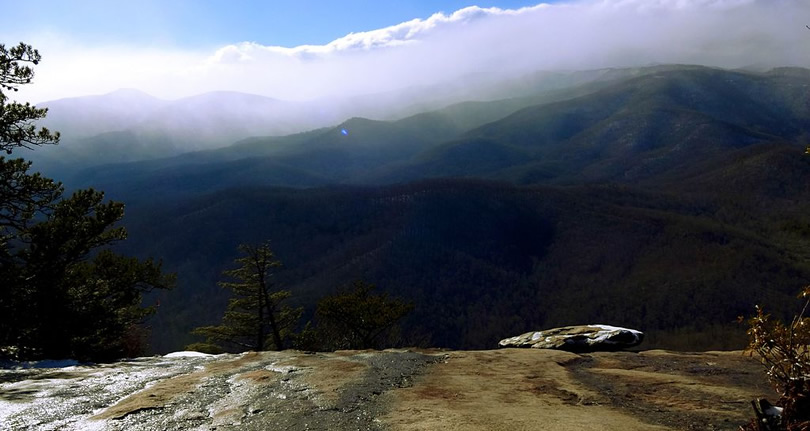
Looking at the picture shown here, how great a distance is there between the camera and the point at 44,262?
55.3 feet

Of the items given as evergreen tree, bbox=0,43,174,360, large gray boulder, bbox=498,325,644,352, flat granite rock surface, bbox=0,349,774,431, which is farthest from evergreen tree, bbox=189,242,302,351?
flat granite rock surface, bbox=0,349,774,431

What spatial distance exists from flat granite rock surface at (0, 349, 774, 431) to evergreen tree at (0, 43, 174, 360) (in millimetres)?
6994

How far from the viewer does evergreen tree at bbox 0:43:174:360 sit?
14914 millimetres

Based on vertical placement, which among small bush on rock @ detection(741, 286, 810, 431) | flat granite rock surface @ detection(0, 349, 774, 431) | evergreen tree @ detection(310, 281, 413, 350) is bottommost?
evergreen tree @ detection(310, 281, 413, 350)

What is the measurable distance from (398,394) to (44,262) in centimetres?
1666

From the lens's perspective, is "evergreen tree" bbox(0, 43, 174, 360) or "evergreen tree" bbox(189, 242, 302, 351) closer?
"evergreen tree" bbox(0, 43, 174, 360)

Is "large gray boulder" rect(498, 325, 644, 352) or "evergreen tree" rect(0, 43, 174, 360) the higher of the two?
"evergreen tree" rect(0, 43, 174, 360)

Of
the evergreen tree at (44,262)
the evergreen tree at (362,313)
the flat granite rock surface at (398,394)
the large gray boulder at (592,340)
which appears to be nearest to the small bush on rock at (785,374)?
the flat granite rock surface at (398,394)

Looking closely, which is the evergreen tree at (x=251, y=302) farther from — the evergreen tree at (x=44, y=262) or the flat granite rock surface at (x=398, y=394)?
the flat granite rock surface at (x=398, y=394)

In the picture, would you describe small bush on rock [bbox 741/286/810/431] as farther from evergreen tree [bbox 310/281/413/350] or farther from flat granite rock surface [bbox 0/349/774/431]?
evergreen tree [bbox 310/281/413/350]

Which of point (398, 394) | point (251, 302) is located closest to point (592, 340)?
point (398, 394)

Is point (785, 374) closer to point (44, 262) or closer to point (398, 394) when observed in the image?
point (398, 394)

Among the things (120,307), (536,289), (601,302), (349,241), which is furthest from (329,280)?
(120,307)

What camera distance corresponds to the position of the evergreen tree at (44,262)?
587 inches
